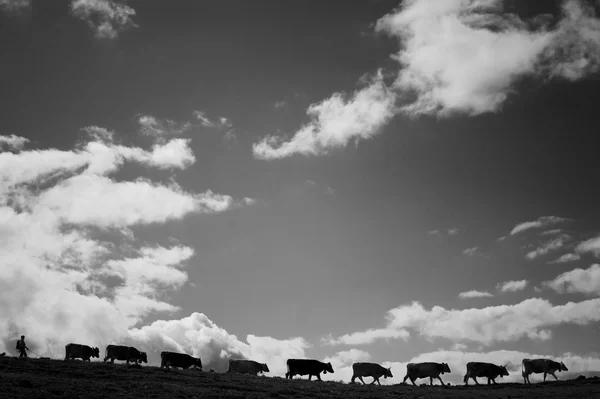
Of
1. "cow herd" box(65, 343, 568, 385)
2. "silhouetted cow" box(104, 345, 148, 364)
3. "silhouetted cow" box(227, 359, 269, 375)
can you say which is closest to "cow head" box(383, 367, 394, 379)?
"cow herd" box(65, 343, 568, 385)

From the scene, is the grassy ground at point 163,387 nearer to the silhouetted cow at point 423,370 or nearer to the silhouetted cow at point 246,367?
the silhouetted cow at point 423,370

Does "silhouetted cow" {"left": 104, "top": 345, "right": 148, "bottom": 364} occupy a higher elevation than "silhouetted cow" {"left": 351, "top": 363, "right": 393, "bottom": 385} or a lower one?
higher

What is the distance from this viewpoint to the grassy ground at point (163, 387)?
96.1 feet

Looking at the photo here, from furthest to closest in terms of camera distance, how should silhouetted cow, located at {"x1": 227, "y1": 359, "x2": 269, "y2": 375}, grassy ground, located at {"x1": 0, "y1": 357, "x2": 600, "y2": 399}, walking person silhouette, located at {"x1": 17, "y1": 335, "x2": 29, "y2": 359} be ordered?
silhouetted cow, located at {"x1": 227, "y1": 359, "x2": 269, "y2": 375}, walking person silhouette, located at {"x1": 17, "y1": 335, "x2": 29, "y2": 359}, grassy ground, located at {"x1": 0, "y1": 357, "x2": 600, "y2": 399}

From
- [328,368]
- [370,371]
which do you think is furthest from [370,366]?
[328,368]

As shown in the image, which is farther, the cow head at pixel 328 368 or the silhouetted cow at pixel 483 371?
the cow head at pixel 328 368

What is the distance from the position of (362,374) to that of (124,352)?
23750 millimetres

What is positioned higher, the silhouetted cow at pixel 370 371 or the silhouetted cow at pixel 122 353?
the silhouetted cow at pixel 122 353

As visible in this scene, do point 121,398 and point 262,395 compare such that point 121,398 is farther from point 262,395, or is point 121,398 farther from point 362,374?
point 362,374

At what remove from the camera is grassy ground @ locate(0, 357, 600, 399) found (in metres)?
29.3

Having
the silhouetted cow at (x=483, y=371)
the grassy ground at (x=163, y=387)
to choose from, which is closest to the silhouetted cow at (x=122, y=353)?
the grassy ground at (x=163, y=387)

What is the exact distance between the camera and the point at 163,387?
3212 cm

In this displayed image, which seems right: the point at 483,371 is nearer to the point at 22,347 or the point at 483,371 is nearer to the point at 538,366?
the point at 538,366

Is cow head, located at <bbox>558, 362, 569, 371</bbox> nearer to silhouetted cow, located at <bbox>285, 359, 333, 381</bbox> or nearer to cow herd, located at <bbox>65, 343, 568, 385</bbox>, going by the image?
cow herd, located at <bbox>65, 343, 568, 385</bbox>
